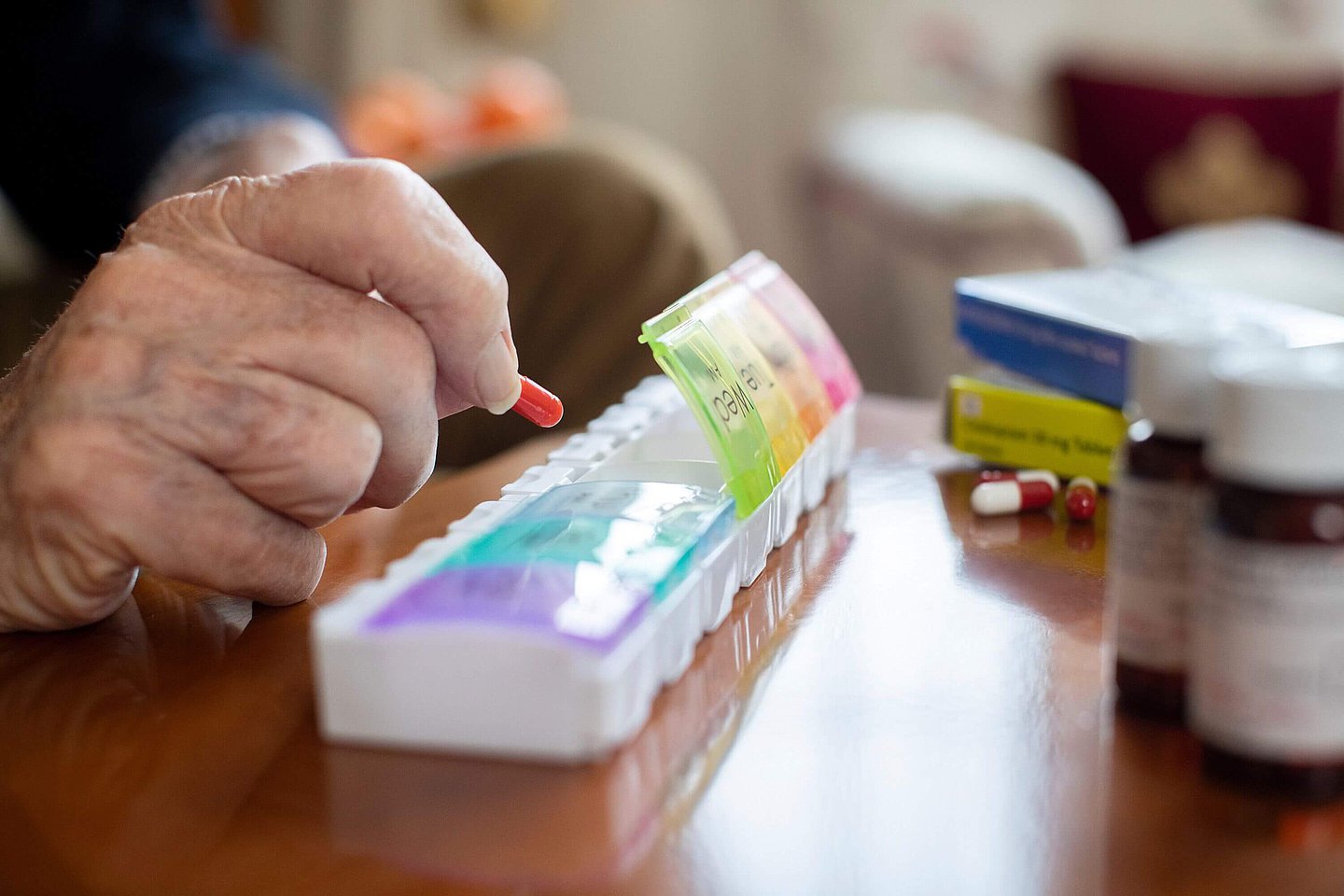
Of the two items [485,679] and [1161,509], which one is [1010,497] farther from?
[485,679]

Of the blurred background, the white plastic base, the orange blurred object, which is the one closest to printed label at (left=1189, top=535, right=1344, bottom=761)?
the white plastic base

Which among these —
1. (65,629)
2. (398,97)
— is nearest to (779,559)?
(65,629)

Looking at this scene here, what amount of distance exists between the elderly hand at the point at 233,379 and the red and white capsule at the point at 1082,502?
34 centimetres

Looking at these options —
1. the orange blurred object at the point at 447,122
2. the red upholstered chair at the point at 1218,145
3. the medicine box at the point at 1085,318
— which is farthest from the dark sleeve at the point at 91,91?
the red upholstered chair at the point at 1218,145

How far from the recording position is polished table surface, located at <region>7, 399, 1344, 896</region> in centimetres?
40

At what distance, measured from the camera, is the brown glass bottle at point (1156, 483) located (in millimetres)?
449

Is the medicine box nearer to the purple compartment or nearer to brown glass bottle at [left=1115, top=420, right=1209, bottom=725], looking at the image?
brown glass bottle at [left=1115, top=420, right=1209, bottom=725]

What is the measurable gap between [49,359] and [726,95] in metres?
2.41

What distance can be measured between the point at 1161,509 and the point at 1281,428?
0.07m

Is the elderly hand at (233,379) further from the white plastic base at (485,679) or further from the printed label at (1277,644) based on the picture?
the printed label at (1277,644)

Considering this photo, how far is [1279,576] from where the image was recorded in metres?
0.40

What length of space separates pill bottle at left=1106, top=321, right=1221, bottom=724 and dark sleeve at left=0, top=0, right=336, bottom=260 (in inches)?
50.4

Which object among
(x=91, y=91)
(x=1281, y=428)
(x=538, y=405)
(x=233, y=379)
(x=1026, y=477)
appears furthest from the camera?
(x=91, y=91)

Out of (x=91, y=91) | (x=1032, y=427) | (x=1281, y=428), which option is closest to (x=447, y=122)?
(x=91, y=91)
